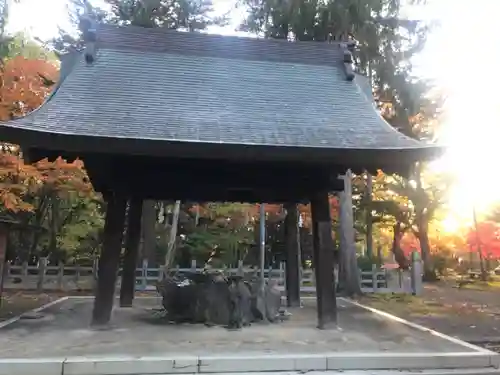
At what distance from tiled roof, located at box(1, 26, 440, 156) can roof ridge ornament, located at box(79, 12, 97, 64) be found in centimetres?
14

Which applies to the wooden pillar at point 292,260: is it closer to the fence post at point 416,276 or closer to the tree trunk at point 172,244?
the fence post at point 416,276

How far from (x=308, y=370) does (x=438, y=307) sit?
32.2 feet

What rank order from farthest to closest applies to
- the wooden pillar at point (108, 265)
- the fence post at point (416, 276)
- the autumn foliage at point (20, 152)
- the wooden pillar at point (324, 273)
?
the fence post at point (416, 276), the autumn foliage at point (20, 152), the wooden pillar at point (324, 273), the wooden pillar at point (108, 265)

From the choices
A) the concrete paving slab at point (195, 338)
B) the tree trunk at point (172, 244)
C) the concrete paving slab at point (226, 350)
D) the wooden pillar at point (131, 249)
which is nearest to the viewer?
the concrete paving slab at point (226, 350)

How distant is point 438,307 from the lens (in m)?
13.6

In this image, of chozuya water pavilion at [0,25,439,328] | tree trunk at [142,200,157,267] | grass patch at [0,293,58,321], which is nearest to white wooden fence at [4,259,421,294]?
tree trunk at [142,200,157,267]

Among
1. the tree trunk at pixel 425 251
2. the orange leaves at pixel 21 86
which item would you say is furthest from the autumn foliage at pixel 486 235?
the orange leaves at pixel 21 86

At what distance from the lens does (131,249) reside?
32.3 ft

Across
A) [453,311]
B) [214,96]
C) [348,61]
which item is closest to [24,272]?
[214,96]

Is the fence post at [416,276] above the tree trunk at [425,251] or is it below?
below

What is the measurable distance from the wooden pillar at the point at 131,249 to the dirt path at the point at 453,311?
657 centimetres

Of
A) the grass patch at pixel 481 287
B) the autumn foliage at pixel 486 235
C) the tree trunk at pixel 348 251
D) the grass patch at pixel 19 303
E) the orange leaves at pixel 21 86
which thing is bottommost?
the grass patch at pixel 19 303

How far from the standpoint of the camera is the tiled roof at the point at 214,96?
6.57 metres

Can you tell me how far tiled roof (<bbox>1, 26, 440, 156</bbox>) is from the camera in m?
6.57
